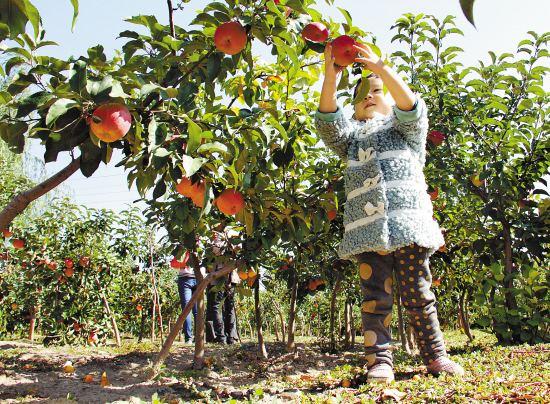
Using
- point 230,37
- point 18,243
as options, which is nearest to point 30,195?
point 230,37

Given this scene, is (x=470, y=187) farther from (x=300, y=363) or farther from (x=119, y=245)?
(x=119, y=245)

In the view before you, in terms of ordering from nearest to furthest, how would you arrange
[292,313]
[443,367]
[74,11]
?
[74,11], [443,367], [292,313]

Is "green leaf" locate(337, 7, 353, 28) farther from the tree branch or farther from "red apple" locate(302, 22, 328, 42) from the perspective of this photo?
the tree branch

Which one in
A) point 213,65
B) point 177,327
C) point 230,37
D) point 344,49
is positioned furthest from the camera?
point 177,327

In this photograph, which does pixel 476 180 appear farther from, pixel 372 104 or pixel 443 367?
pixel 443 367

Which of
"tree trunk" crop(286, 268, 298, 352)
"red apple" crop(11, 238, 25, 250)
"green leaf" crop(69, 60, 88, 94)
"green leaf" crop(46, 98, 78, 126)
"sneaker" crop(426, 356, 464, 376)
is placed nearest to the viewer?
"green leaf" crop(46, 98, 78, 126)

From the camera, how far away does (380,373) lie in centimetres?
200

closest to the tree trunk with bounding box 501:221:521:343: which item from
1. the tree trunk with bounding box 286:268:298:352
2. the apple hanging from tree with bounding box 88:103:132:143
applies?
the tree trunk with bounding box 286:268:298:352

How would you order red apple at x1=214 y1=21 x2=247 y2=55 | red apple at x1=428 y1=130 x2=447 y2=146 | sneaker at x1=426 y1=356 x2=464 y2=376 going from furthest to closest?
red apple at x1=428 y1=130 x2=447 y2=146 < sneaker at x1=426 y1=356 x2=464 y2=376 < red apple at x1=214 y1=21 x2=247 y2=55

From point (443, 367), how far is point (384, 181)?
2.71 feet

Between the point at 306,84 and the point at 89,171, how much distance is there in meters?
1.61

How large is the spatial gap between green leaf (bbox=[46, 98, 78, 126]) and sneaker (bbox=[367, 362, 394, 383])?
1.54 metres

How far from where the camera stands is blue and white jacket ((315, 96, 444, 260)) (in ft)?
6.82

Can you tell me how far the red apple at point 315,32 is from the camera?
1.74 metres
